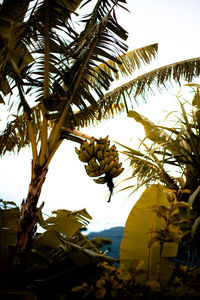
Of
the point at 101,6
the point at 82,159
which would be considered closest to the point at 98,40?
the point at 101,6

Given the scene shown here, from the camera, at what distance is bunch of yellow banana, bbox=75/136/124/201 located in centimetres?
147

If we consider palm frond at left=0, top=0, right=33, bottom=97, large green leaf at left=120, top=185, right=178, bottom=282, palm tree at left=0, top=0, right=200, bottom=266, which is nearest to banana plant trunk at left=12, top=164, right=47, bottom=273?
palm tree at left=0, top=0, right=200, bottom=266

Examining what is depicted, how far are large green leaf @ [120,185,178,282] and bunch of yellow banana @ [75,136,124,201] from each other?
0.28m

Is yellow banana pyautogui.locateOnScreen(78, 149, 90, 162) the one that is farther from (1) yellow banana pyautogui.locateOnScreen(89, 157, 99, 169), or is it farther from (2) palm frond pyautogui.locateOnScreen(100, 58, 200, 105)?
(2) palm frond pyautogui.locateOnScreen(100, 58, 200, 105)

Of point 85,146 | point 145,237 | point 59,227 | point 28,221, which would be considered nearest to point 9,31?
point 85,146

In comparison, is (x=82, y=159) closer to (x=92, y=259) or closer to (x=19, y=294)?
(x=92, y=259)

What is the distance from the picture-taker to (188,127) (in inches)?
86.4

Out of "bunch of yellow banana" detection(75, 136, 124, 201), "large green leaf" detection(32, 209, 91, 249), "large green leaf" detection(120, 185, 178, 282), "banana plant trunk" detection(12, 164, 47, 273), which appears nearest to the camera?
"large green leaf" detection(120, 185, 178, 282)

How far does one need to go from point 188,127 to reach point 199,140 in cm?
18

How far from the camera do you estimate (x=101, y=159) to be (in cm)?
155

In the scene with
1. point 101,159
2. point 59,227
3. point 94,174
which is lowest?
point 59,227

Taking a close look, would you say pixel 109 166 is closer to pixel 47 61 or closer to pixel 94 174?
pixel 94 174

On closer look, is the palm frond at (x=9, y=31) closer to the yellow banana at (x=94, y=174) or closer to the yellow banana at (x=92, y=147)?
the yellow banana at (x=92, y=147)

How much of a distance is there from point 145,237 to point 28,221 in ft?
2.62
